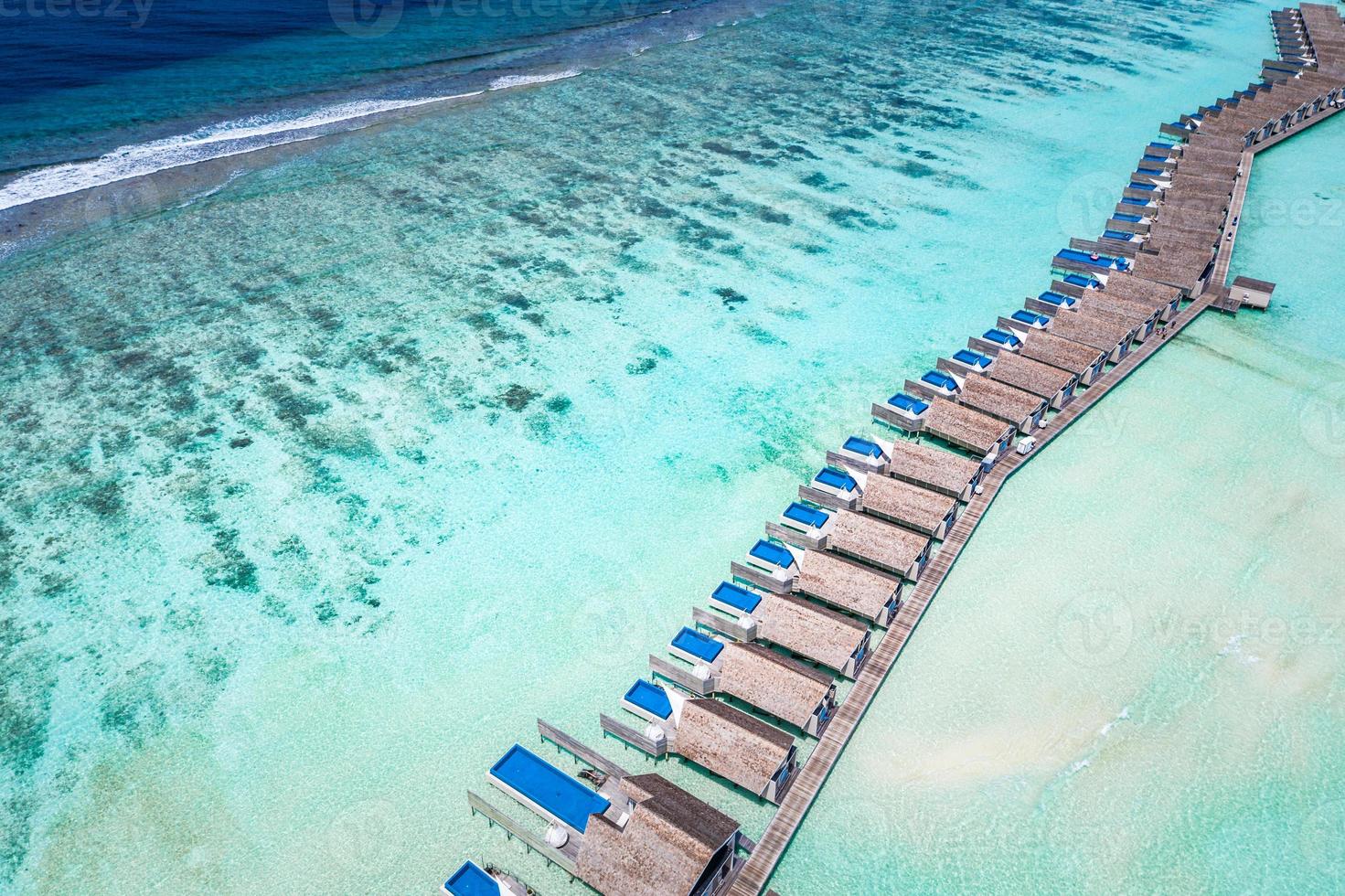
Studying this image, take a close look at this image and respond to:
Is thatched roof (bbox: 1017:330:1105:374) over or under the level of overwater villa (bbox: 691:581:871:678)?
over

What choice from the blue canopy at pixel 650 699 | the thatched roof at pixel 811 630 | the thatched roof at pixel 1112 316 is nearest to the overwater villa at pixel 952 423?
the thatched roof at pixel 1112 316

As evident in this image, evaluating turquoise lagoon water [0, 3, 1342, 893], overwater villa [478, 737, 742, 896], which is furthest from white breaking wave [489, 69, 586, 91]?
overwater villa [478, 737, 742, 896]

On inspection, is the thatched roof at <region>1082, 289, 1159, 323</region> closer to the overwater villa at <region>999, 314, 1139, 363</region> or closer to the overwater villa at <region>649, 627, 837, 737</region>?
the overwater villa at <region>999, 314, 1139, 363</region>

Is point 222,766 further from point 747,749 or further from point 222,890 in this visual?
point 747,749

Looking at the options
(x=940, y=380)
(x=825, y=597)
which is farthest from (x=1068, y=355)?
(x=825, y=597)

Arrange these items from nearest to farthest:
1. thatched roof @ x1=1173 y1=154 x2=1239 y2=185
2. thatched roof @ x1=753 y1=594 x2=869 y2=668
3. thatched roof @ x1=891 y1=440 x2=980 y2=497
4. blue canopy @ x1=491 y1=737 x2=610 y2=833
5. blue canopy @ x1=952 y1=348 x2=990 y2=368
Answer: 1. blue canopy @ x1=491 y1=737 x2=610 y2=833
2. thatched roof @ x1=753 y1=594 x2=869 y2=668
3. thatched roof @ x1=891 y1=440 x2=980 y2=497
4. blue canopy @ x1=952 y1=348 x2=990 y2=368
5. thatched roof @ x1=1173 y1=154 x2=1239 y2=185
